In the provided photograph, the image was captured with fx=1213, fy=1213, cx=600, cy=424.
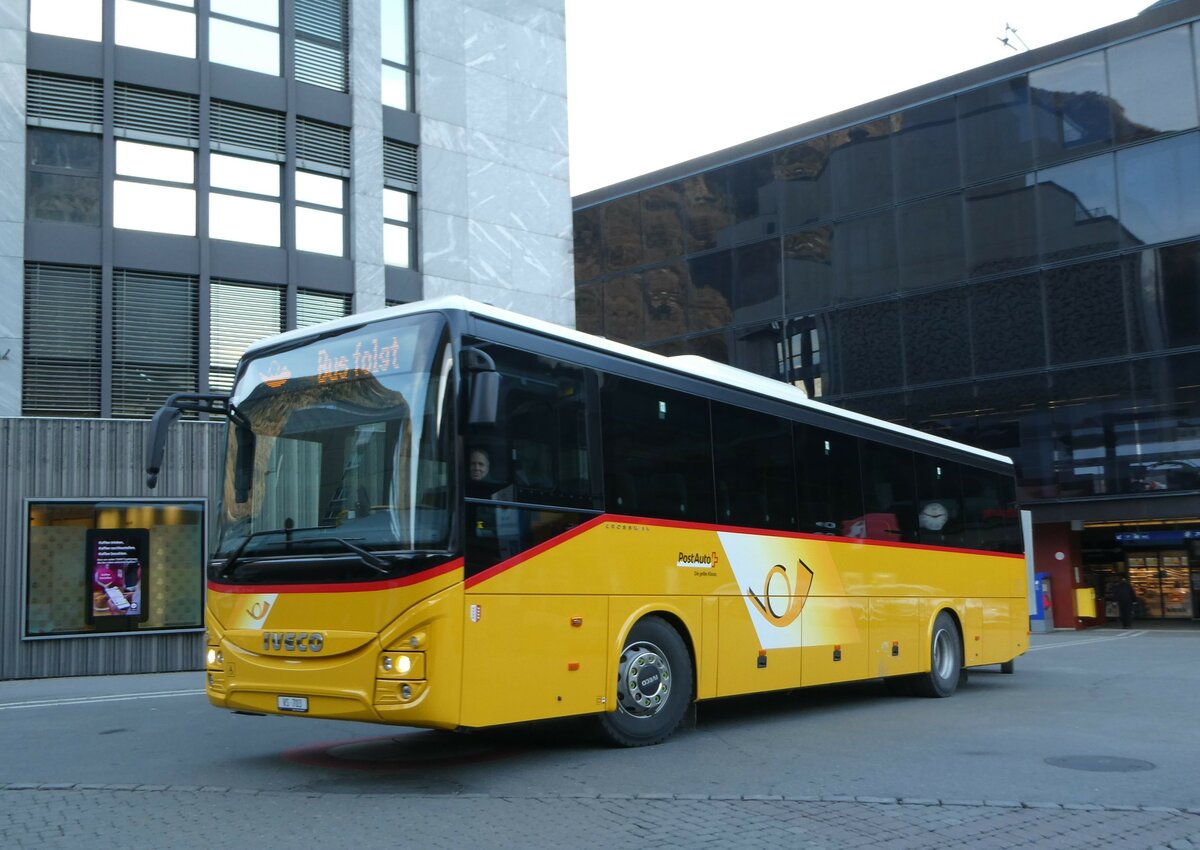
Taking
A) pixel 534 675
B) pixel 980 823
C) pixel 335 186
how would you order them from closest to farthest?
pixel 980 823 → pixel 534 675 → pixel 335 186

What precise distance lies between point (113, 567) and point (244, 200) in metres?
7.13

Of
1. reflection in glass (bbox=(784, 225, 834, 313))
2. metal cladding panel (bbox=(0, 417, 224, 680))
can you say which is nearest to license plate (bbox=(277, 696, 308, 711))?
metal cladding panel (bbox=(0, 417, 224, 680))

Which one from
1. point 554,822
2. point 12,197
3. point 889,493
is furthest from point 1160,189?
point 554,822

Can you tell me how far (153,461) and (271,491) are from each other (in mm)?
1067

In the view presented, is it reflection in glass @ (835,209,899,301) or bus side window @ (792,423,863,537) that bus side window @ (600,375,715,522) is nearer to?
bus side window @ (792,423,863,537)

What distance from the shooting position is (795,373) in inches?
1427

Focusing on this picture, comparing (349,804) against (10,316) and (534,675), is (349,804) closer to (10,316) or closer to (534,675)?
(534,675)

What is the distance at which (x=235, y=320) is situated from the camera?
74.1 feet

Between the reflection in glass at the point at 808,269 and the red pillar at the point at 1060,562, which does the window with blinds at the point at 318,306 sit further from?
the red pillar at the point at 1060,562

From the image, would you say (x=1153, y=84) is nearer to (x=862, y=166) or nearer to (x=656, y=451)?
(x=862, y=166)

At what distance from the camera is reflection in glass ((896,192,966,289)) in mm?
32812

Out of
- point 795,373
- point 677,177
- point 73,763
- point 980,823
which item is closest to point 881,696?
point 980,823

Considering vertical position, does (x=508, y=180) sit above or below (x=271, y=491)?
above

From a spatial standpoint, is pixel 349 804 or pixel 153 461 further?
pixel 153 461
